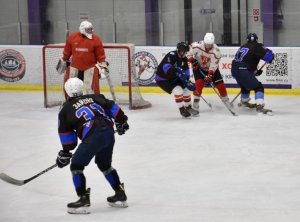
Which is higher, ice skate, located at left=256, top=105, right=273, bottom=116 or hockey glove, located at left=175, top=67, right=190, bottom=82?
hockey glove, located at left=175, top=67, right=190, bottom=82

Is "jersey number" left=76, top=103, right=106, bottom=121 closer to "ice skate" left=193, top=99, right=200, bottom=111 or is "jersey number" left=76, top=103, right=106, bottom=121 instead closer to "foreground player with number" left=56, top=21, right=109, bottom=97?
"foreground player with number" left=56, top=21, right=109, bottom=97

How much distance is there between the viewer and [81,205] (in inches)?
257

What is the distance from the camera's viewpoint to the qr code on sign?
11.7 meters

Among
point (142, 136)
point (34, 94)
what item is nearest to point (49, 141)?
point (142, 136)

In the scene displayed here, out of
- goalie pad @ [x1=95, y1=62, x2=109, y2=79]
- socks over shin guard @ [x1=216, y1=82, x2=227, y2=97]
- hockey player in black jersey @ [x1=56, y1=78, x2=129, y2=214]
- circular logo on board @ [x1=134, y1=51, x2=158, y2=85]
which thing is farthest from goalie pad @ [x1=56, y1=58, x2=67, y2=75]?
hockey player in black jersey @ [x1=56, y1=78, x2=129, y2=214]

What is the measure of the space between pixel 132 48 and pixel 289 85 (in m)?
2.19

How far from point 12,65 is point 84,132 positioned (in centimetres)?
678

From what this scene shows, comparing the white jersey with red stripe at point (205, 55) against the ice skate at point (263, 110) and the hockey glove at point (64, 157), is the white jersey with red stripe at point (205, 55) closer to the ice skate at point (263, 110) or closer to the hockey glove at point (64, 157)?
the ice skate at point (263, 110)

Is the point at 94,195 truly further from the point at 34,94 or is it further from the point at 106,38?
the point at 106,38

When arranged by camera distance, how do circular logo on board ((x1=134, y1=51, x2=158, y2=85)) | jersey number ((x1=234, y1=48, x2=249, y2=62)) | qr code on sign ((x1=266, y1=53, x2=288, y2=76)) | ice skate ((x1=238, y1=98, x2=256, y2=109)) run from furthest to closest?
1. circular logo on board ((x1=134, y1=51, x2=158, y2=85))
2. qr code on sign ((x1=266, y1=53, x2=288, y2=76))
3. ice skate ((x1=238, y1=98, x2=256, y2=109))
4. jersey number ((x1=234, y1=48, x2=249, y2=62))

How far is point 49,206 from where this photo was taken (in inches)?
268

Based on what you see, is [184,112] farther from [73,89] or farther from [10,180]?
[73,89]

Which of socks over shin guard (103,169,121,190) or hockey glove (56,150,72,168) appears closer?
hockey glove (56,150,72,168)

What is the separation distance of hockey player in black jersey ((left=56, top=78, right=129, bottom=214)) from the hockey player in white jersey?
13.6 ft
